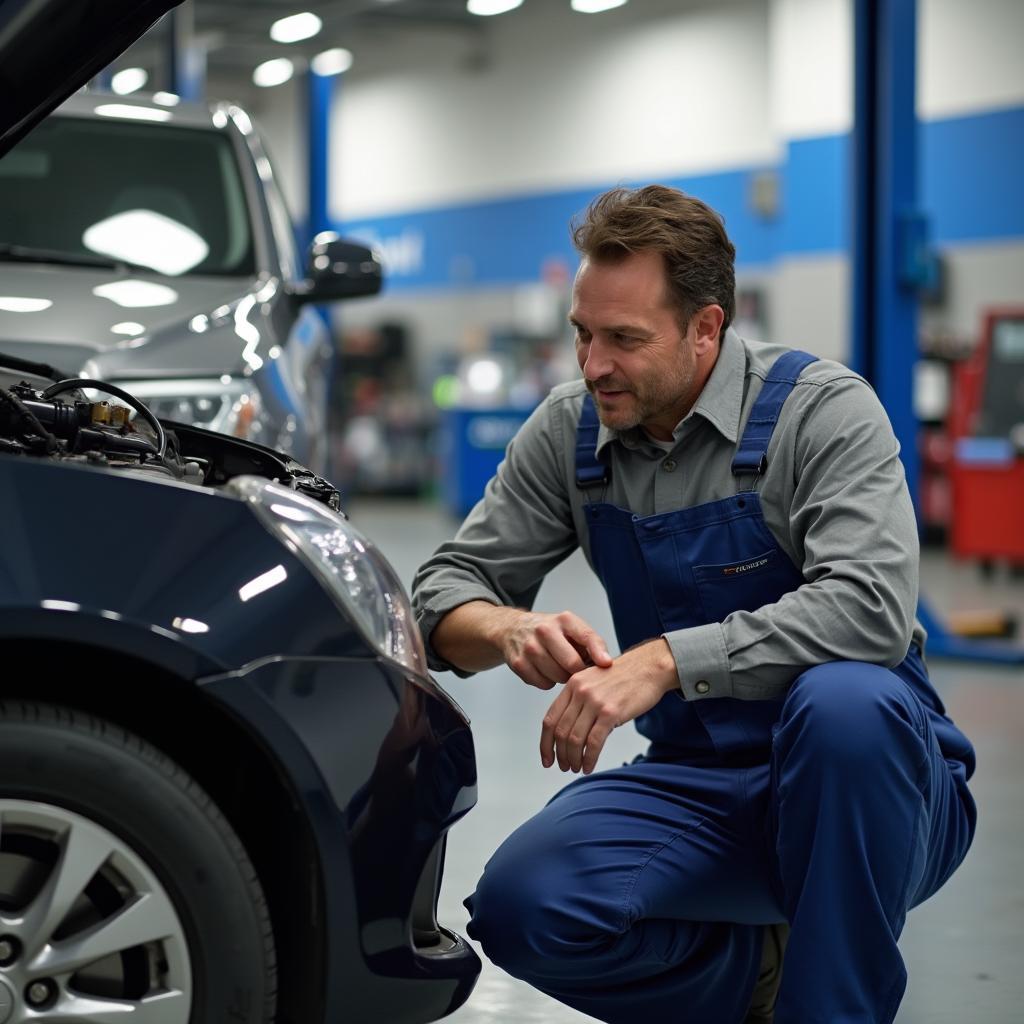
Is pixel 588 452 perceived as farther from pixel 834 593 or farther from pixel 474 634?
pixel 834 593

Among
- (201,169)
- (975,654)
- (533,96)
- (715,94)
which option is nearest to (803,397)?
(201,169)

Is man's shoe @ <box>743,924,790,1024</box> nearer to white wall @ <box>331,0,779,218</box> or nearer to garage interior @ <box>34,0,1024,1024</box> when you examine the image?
garage interior @ <box>34,0,1024,1024</box>

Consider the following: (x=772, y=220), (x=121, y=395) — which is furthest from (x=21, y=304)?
(x=772, y=220)

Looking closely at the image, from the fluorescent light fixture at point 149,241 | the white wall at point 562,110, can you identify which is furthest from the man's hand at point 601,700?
the white wall at point 562,110

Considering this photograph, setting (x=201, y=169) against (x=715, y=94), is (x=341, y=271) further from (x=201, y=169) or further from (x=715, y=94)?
(x=715, y=94)

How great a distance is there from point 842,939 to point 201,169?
2.75 meters

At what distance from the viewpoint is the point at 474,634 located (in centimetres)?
218

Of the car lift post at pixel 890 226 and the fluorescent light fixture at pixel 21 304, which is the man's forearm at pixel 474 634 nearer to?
the fluorescent light fixture at pixel 21 304

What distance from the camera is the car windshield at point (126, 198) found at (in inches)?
146

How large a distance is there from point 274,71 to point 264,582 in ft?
62.4

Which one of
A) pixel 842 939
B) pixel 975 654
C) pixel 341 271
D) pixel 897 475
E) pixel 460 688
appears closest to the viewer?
pixel 842 939

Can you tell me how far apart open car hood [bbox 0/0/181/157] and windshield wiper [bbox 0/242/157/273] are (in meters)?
1.74

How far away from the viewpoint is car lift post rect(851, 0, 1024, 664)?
5.89m

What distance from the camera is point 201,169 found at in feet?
13.1
